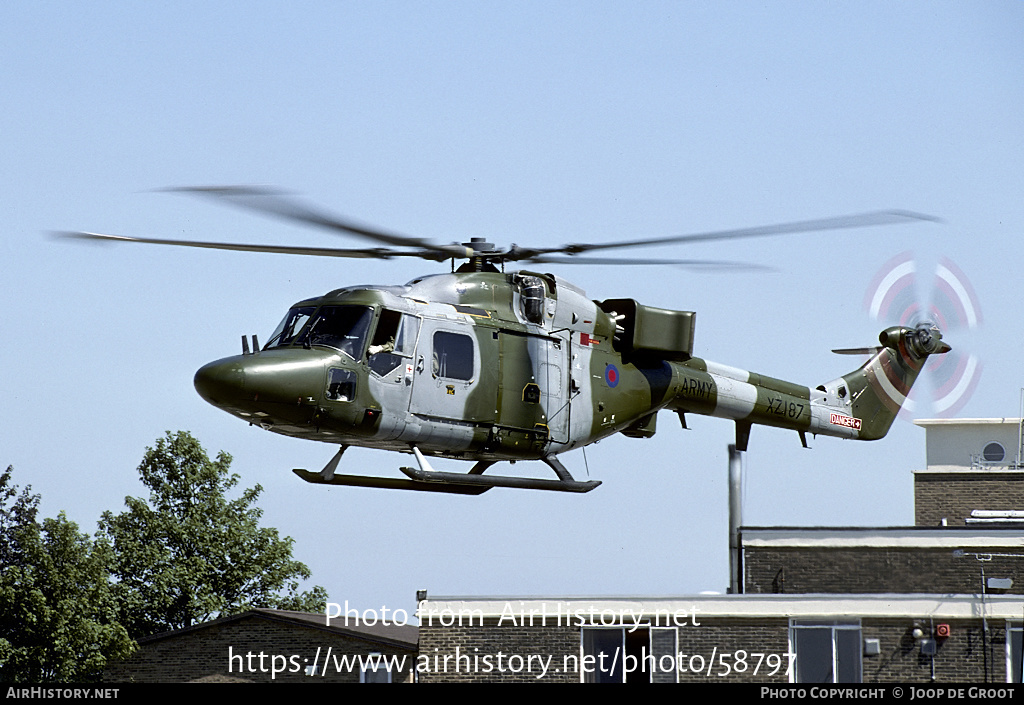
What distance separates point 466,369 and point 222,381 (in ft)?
12.9

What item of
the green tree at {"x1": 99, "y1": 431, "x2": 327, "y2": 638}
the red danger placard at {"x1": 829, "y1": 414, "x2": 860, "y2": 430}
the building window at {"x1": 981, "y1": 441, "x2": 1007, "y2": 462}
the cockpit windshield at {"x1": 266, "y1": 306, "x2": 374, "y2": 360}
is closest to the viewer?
the cockpit windshield at {"x1": 266, "y1": 306, "x2": 374, "y2": 360}

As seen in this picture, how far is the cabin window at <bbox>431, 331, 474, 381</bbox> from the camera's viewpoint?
21.4 meters

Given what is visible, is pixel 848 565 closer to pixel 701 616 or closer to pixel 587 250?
pixel 701 616

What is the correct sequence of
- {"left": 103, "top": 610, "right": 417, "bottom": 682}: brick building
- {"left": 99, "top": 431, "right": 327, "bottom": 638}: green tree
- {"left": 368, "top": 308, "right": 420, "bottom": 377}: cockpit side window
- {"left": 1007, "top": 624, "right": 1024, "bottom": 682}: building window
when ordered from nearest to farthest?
{"left": 368, "top": 308, "right": 420, "bottom": 377}: cockpit side window < {"left": 1007, "top": 624, "right": 1024, "bottom": 682}: building window < {"left": 103, "top": 610, "right": 417, "bottom": 682}: brick building < {"left": 99, "top": 431, "right": 327, "bottom": 638}: green tree

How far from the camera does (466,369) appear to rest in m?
21.7

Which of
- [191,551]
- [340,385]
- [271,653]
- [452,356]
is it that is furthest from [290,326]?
[191,551]

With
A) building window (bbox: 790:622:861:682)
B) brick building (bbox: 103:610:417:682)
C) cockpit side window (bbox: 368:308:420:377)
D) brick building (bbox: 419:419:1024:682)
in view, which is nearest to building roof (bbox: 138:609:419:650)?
brick building (bbox: 103:610:417:682)

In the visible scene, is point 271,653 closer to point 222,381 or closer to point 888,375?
point 888,375

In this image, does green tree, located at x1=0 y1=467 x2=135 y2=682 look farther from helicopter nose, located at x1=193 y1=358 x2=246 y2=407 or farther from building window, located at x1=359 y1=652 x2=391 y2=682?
helicopter nose, located at x1=193 y1=358 x2=246 y2=407

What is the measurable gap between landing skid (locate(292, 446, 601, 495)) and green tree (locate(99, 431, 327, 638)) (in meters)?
34.4

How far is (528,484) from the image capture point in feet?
72.6

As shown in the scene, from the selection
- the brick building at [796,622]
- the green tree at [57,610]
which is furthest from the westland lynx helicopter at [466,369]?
the green tree at [57,610]
